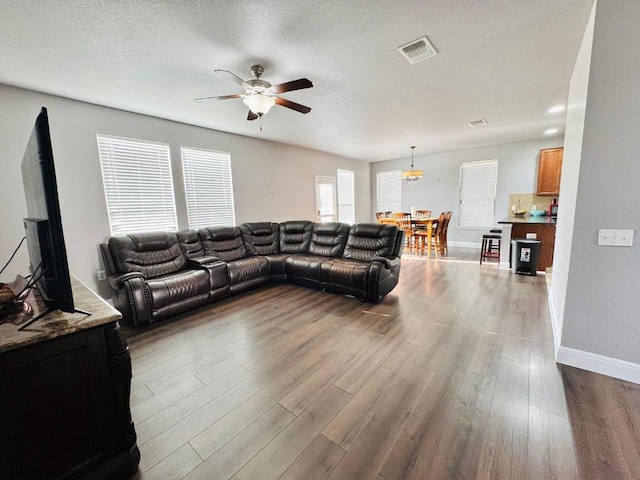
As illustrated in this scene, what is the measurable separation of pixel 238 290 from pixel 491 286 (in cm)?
388

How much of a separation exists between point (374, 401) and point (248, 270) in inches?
111

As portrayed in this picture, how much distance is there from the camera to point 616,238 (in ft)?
6.05

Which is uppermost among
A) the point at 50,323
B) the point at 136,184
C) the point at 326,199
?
the point at 136,184

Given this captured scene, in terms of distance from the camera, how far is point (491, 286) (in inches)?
158

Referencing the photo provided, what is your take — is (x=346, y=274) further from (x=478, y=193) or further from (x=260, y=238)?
(x=478, y=193)

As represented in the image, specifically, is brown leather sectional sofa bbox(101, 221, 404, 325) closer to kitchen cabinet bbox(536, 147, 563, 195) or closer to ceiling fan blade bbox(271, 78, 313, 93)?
ceiling fan blade bbox(271, 78, 313, 93)

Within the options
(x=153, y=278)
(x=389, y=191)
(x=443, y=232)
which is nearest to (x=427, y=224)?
(x=443, y=232)

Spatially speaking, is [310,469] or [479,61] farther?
[479,61]

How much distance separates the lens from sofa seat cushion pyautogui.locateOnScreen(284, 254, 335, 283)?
4094 mm

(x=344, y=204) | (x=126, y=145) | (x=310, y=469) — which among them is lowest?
(x=310, y=469)

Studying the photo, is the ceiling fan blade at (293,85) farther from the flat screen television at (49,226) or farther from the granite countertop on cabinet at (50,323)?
the granite countertop on cabinet at (50,323)

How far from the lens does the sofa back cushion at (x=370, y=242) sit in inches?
157

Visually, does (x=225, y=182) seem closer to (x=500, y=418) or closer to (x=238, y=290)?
(x=238, y=290)

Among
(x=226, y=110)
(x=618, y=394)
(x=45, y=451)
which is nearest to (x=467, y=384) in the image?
(x=618, y=394)
